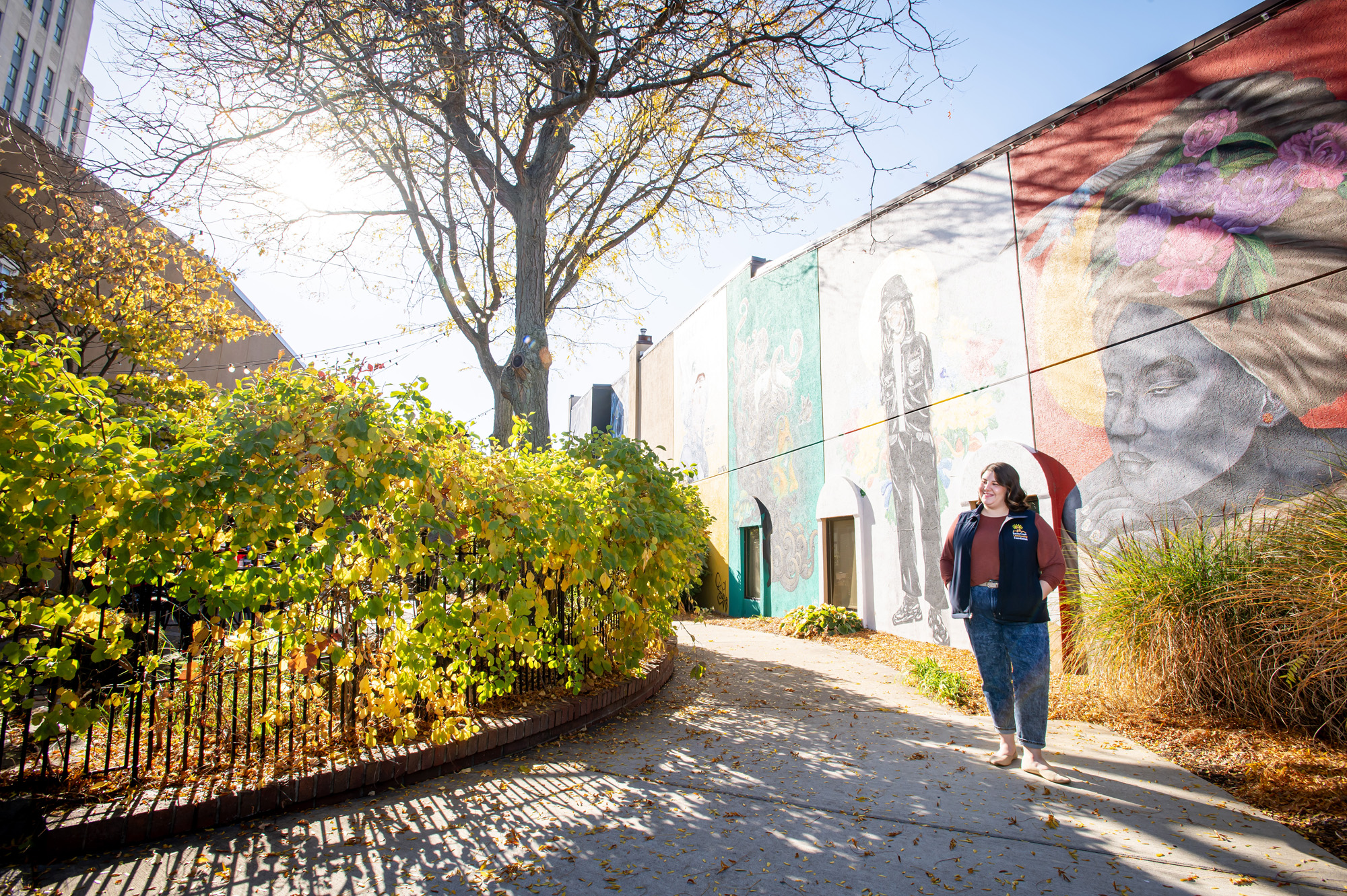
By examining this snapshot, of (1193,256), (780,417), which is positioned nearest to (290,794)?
(1193,256)

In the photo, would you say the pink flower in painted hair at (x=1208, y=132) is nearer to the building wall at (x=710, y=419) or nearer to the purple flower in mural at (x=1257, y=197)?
the purple flower in mural at (x=1257, y=197)

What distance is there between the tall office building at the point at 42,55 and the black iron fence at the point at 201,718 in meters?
36.7

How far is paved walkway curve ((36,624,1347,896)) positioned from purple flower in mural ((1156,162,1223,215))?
185 inches

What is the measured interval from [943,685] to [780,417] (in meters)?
7.54

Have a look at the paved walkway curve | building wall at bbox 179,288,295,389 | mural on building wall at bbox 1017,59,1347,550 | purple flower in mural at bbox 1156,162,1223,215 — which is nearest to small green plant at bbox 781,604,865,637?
mural on building wall at bbox 1017,59,1347,550

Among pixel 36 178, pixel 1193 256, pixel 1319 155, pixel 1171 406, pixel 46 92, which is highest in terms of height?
pixel 46 92

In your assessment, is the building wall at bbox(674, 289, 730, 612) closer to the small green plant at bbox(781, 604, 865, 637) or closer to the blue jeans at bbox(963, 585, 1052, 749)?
the small green plant at bbox(781, 604, 865, 637)

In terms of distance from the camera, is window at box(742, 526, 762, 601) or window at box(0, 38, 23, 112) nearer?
window at box(742, 526, 762, 601)

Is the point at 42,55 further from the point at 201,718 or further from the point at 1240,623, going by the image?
the point at 1240,623

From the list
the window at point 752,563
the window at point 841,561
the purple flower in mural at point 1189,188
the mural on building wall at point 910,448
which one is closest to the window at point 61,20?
the window at point 752,563

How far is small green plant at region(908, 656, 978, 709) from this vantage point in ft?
18.6

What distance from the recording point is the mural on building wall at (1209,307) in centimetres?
526

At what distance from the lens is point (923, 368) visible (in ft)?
30.2

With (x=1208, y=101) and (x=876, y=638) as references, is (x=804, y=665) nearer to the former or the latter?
(x=876, y=638)
